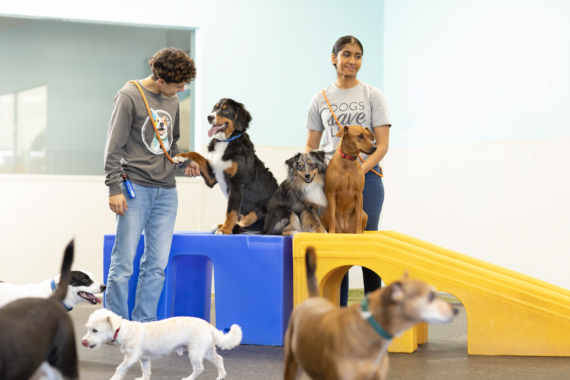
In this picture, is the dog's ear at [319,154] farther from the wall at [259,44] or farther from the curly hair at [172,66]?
the wall at [259,44]

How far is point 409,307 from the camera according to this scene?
1.20 metres

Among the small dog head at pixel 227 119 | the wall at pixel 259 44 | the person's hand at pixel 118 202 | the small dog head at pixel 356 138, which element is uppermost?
the wall at pixel 259 44

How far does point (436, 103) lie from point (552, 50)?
1222 mm

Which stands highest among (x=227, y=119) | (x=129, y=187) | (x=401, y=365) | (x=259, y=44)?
(x=259, y=44)

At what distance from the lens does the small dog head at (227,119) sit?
297 cm

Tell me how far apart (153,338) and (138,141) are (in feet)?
3.54

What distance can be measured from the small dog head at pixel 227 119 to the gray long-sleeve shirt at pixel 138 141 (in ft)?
0.80

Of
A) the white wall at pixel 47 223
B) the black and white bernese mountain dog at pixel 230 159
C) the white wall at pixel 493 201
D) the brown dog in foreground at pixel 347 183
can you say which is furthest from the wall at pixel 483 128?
the white wall at pixel 47 223

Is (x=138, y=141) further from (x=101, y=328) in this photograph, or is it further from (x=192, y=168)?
(x=101, y=328)

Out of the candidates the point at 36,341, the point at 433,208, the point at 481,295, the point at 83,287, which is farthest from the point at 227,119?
the point at 433,208

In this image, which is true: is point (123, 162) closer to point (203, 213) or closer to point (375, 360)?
point (375, 360)

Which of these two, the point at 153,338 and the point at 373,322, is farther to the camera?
the point at 153,338

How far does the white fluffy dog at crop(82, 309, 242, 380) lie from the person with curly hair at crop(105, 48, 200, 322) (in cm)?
57

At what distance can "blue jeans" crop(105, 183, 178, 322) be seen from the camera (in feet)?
8.73
